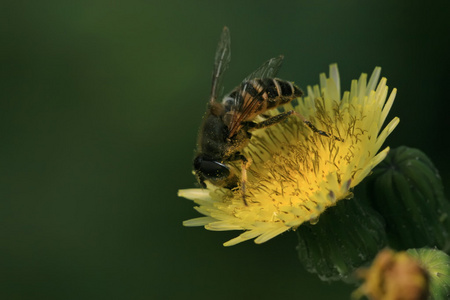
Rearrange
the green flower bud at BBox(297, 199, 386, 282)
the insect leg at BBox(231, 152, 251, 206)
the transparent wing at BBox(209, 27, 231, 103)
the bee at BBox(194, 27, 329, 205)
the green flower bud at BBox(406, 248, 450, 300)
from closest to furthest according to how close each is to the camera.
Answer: the green flower bud at BBox(406, 248, 450, 300) < the green flower bud at BBox(297, 199, 386, 282) < the insect leg at BBox(231, 152, 251, 206) < the bee at BBox(194, 27, 329, 205) < the transparent wing at BBox(209, 27, 231, 103)

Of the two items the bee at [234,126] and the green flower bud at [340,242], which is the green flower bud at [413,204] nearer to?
the green flower bud at [340,242]

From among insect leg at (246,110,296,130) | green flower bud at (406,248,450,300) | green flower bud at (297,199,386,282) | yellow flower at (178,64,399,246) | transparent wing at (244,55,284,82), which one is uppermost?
transparent wing at (244,55,284,82)

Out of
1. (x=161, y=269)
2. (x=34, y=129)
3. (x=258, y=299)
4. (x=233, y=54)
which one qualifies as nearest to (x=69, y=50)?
(x=34, y=129)

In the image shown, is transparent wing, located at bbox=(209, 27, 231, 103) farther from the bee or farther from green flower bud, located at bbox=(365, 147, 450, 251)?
green flower bud, located at bbox=(365, 147, 450, 251)

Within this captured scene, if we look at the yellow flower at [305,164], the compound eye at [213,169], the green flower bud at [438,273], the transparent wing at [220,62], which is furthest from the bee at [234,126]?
the green flower bud at [438,273]

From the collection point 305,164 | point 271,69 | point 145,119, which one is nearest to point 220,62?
point 271,69

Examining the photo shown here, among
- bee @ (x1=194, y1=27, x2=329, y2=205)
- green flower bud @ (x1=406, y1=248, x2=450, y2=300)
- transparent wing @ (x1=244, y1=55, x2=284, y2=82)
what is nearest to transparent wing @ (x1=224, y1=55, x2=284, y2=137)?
bee @ (x1=194, y1=27, x2=329, y2=205)

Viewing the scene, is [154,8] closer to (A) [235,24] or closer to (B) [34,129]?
(A) [235,24]
